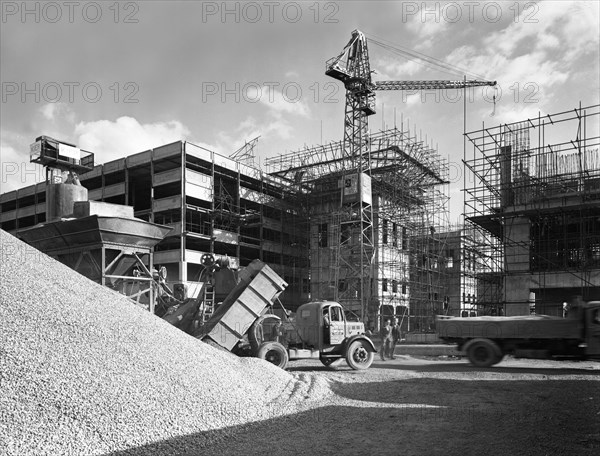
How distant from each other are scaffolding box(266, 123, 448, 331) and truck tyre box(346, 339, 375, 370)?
18847 millimetres

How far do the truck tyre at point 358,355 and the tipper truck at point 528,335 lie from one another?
2734 millimetres

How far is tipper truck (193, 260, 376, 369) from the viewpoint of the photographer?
13188 mm

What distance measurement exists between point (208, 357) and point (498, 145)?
Result: 79.5ft

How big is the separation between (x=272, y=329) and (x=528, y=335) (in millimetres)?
7485

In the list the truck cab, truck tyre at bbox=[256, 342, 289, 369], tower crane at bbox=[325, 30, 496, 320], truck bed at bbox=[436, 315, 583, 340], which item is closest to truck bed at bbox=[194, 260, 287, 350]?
truck tyre at bbox=[256, 342, 289, 369]

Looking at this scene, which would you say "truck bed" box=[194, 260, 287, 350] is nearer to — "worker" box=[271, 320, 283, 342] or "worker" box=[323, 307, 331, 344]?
"worker" box=[271, 320, 283, 342]

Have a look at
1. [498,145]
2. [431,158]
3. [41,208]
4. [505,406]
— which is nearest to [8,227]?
[41,208]

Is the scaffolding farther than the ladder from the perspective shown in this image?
Yes

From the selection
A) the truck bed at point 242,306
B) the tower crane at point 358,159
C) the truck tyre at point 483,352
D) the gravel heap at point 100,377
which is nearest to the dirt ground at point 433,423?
the gravel heap at point 100,377

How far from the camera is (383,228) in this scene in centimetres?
3934

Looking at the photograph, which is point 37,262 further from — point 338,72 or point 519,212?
point 338,72

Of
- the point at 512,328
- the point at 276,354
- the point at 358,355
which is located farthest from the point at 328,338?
the point at 512,328

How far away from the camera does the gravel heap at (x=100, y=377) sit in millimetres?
5902

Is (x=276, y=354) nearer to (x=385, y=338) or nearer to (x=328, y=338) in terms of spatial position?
(x=328, y=338)
